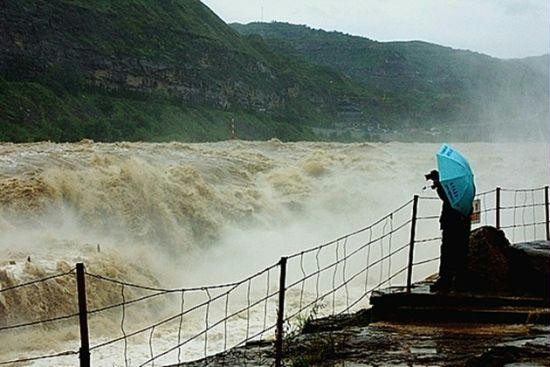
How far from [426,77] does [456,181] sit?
10816cm

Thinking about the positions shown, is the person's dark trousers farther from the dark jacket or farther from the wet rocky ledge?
the wet rocky ledge

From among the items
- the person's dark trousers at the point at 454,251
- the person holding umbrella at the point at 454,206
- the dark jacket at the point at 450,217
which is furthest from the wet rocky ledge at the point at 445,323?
the dark jacket at the point at 450,217

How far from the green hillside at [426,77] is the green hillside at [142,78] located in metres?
11.3

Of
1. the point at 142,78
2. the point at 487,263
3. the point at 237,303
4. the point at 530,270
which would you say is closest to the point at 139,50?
the point at 142,78

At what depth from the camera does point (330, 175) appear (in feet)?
91.9

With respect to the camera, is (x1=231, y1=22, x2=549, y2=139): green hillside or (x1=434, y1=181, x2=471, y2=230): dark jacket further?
(x1=231, y1=22, x2=549, y2=139): green hillside

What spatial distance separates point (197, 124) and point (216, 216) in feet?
138

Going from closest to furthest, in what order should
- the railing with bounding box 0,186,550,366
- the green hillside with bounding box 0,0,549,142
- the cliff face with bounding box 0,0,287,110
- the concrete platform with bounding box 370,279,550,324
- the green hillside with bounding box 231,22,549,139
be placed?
the concrete platform with bounding box 370,279,550,324, the railing with bounding box 0,186,550,366, the green hillside with bounding box 0,0,549,142, the cliff face with bounding box 0,0,287,110, the green hillside with bounding box 231,22,549,139

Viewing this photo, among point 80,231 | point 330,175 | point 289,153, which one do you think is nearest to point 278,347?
point 80,231

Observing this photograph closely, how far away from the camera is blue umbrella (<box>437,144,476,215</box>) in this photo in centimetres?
694

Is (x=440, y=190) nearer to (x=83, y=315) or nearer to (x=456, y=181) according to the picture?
(x=456, y=181)

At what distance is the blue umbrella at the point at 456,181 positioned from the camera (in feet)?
22.8

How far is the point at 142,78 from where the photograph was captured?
64500 mm

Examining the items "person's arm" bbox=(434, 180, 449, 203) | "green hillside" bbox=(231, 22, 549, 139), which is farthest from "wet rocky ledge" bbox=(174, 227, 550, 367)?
"green hillside" bbox=(231, 22, 549, 139)
